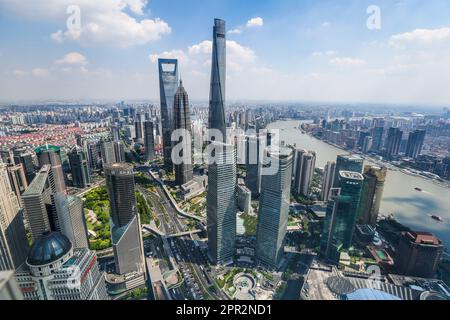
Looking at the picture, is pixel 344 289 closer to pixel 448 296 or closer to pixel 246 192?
pixel 448 296

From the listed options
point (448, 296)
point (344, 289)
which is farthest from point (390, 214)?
point (344, 289)

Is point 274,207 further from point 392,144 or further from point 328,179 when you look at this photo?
point 392,144

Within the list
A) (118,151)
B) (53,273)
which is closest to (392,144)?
(118,151)

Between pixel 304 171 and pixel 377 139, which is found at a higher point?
pixel 377 139

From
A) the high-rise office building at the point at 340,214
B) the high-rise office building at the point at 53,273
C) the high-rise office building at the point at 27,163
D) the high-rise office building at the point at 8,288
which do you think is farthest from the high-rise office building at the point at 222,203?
the high-rise office building at the point at 27,163

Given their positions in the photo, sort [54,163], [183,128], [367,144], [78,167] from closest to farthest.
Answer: [54,163]
[78,167]
[183,128]
[367,144]
